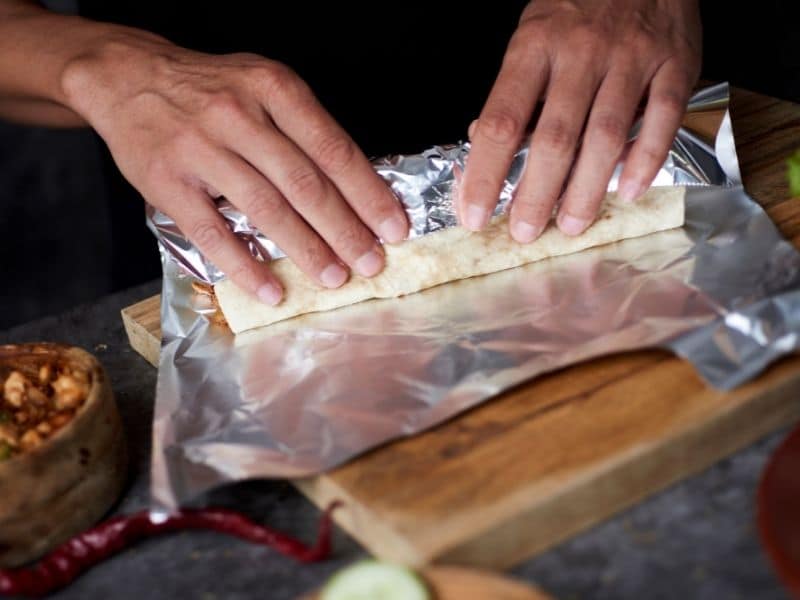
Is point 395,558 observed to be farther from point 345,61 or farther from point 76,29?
point 345,61

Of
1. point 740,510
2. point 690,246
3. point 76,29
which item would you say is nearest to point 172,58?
point 76,29

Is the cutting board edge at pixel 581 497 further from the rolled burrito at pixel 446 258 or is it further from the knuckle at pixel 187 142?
the knuckle at pixel 187 142

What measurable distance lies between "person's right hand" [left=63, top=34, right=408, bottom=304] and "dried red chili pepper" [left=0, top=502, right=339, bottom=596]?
1.74ft

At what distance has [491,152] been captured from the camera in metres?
1.83

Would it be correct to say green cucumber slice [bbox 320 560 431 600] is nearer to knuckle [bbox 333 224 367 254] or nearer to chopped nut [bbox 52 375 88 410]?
chopped nut [bbox 52 375 88 410]

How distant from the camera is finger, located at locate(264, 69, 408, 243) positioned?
181cm

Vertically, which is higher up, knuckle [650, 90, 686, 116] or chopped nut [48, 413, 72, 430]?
knuckle [650, 90, 686, 116]

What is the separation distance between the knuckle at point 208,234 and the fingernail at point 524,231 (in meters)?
0.54

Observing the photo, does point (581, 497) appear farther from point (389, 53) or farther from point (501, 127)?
point (389, 53)

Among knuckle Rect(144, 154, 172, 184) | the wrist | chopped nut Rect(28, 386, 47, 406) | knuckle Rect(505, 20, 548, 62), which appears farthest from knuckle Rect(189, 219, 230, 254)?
knuckle Rect(505, 20, 548, 62)

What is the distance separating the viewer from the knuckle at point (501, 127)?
6.00 feet

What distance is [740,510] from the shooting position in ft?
4.33

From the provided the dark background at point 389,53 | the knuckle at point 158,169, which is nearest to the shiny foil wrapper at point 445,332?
the knuckle at point 158,169

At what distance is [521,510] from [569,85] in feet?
3.01
